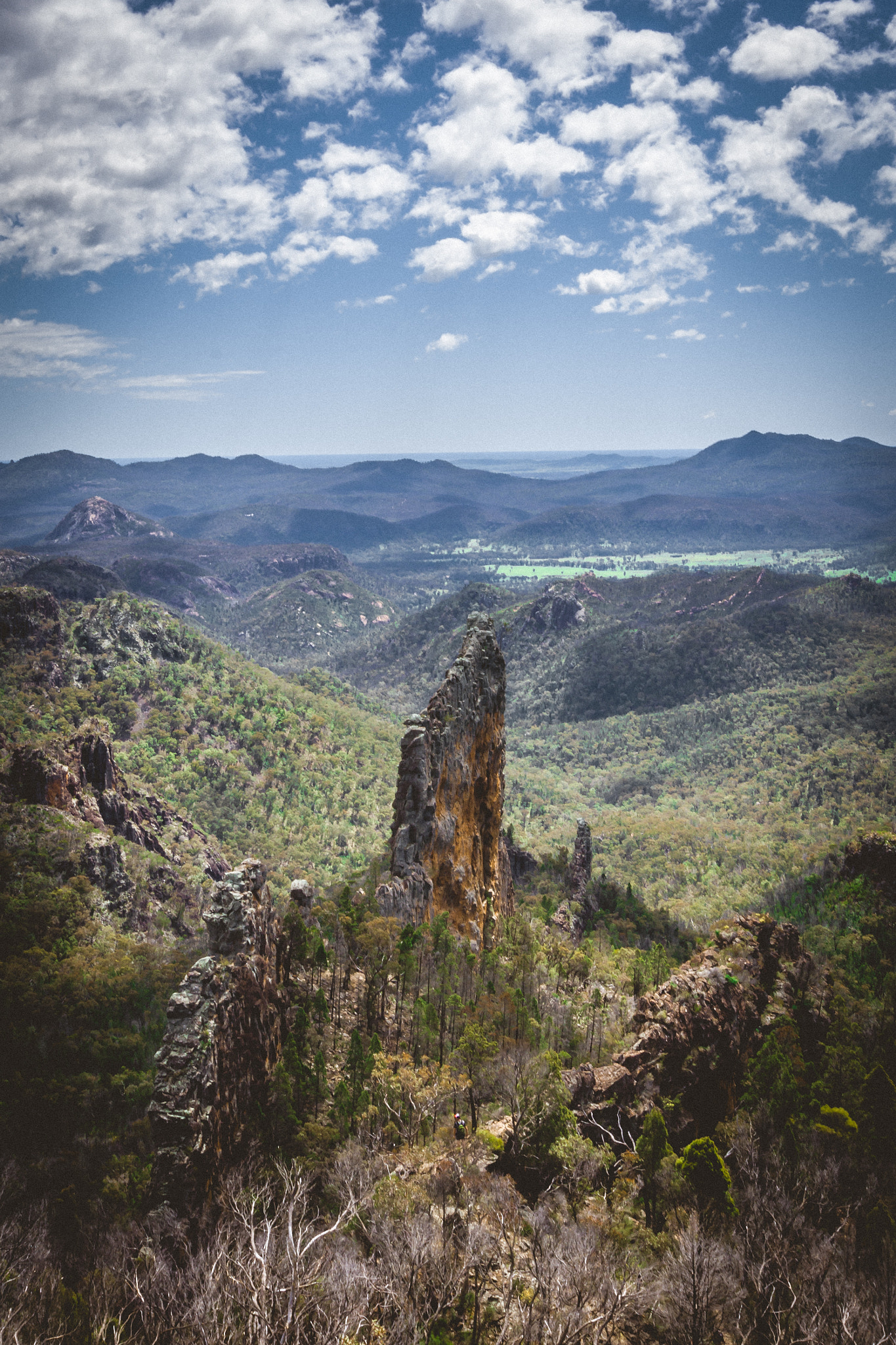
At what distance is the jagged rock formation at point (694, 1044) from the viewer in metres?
34.2

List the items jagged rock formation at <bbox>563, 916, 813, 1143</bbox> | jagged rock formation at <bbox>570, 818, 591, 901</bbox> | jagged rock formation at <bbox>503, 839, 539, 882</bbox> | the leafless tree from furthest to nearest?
jagged rock formation at <bbox>503, 839, 539, 882</bbox>, jagged rock formation at <bbox>570, 818, 591, 901</bbox>, jagged rock formation at <bbox>563, 916, 813, 1143</bbox>, the leafless tree

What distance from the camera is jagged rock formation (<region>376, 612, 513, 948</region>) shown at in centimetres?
5738

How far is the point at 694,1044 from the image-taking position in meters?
38.4

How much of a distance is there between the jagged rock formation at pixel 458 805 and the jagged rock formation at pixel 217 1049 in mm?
18228

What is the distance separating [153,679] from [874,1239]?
121480 millimetres

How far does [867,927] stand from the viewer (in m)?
71.8

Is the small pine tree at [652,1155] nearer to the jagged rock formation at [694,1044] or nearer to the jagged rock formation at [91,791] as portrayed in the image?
the jagged rock formation at [694,1044]

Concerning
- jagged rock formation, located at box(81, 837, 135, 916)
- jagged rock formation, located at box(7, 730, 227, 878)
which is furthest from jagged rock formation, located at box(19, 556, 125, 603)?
jagged rock formation, located at box(81, 837, 135, 916)

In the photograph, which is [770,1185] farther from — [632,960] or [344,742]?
[344,742]

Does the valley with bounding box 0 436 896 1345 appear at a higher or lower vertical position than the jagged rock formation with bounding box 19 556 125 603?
lower

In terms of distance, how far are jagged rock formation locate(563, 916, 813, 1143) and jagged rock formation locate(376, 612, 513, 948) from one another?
20.1m

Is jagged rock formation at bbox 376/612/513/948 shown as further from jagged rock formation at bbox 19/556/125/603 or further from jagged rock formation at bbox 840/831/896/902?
jagged rock formation at bbox 19/556/125/603

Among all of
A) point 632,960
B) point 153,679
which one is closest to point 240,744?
point 153,679

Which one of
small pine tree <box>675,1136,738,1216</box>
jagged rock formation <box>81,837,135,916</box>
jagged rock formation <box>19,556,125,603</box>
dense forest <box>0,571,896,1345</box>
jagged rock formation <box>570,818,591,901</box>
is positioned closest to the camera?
dense forest <box>0,571,896,1345</box>
